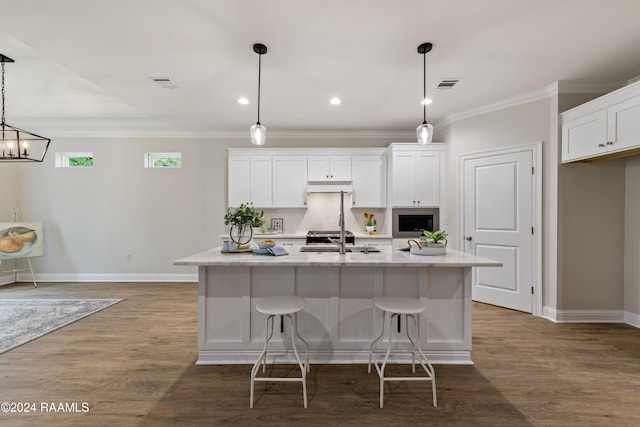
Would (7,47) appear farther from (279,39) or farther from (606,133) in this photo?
(606,133)

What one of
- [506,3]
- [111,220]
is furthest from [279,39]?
[111,220]

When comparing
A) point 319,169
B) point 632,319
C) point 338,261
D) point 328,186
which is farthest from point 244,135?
point 632,319

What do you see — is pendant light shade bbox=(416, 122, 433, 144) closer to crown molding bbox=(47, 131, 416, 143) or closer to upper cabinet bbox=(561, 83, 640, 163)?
upper cabinet bbox=(561, 83, 640, 163)

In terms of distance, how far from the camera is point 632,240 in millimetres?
3129

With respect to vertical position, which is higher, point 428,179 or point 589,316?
point 428,179

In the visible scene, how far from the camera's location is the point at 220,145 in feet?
16.6

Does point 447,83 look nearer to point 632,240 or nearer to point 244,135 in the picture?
point 632,240

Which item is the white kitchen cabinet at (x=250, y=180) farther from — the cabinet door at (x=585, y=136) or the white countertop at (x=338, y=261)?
the cabinet door at (x=585, y=136)

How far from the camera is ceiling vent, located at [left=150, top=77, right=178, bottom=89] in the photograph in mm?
3113

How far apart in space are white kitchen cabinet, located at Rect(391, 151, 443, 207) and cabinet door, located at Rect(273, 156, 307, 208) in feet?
5.02

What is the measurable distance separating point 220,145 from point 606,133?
207 inches

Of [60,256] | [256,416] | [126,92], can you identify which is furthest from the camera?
[60,256]

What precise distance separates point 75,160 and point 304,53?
16.7ft

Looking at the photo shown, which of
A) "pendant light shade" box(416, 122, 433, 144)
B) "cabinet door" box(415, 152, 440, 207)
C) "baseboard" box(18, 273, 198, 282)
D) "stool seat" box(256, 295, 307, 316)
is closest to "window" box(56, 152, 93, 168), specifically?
"baseboard" box(18, 273, 198, 282)
